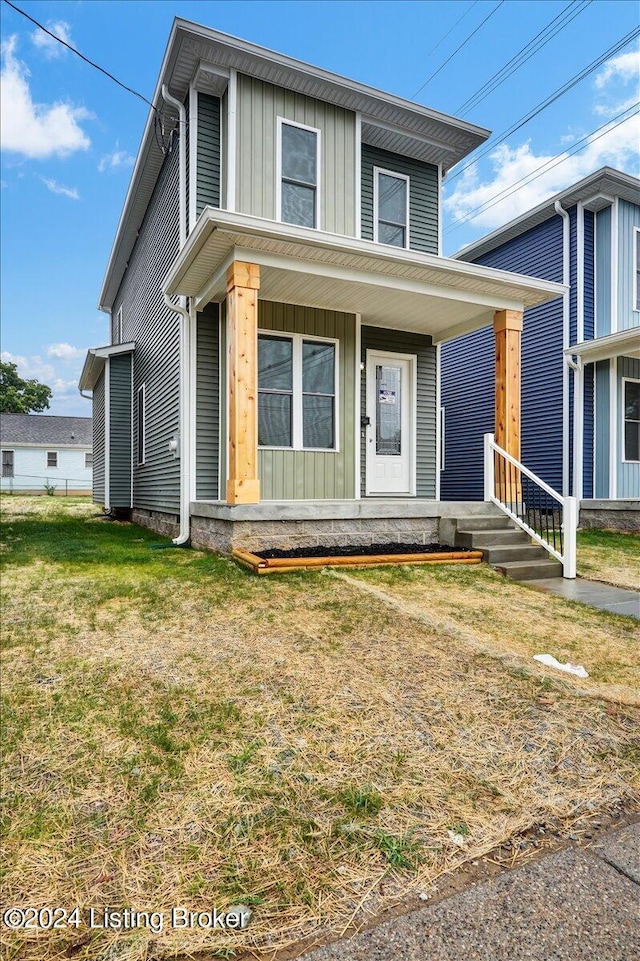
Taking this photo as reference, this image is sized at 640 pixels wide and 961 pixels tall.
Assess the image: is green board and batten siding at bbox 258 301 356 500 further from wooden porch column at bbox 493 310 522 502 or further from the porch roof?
wooden porch column at bbox 493 310 522 502

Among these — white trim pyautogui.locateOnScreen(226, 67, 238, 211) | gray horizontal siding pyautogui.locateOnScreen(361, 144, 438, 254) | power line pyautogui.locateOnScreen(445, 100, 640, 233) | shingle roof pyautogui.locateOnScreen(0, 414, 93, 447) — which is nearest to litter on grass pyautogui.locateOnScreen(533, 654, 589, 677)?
white trim pyautogui.locateOnScreen(226, 67, 238, 211)

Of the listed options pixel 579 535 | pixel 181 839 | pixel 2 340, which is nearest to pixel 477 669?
pixel 181 839

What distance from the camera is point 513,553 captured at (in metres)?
5.35

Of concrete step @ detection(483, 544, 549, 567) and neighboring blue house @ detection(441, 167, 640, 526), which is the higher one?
neighboring blue house @ detection(441, 167, 640, 526)

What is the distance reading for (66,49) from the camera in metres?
6.35

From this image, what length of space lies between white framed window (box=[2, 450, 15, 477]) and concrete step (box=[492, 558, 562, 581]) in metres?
27.5

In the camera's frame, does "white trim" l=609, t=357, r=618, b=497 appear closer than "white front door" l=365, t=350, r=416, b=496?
No

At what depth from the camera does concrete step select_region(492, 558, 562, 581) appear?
498cm

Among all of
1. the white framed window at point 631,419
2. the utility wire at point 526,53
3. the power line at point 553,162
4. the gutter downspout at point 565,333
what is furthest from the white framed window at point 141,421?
the power line at point 553,162

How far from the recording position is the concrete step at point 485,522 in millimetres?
5770

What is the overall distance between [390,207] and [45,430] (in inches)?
993

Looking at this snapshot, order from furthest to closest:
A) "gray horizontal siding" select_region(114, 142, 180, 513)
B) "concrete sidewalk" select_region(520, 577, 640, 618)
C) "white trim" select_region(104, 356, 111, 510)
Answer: "white trim" select_region(104, 356, 111, 510), "gray horizontal siding" select_region(114, 142, 180, 513), "concrete sidewalk" select_region(520, 577, 640, 618)

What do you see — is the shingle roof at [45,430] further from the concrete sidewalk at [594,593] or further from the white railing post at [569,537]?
the concrete sidewalk at [594,593]

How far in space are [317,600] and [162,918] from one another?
103 inches
